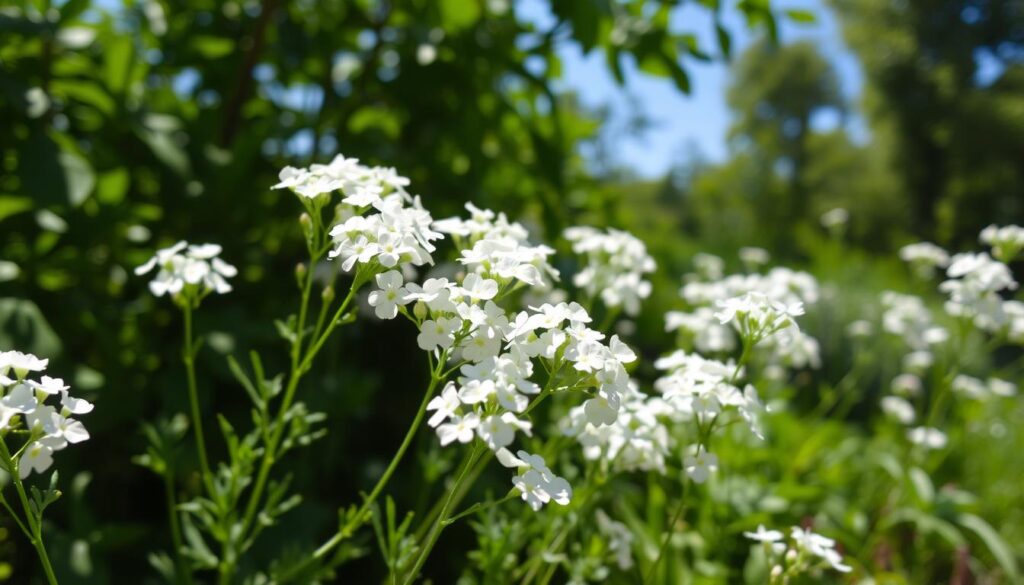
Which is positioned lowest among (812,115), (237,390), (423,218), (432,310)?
(237,390)

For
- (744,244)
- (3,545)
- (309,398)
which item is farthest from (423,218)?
(744,244)

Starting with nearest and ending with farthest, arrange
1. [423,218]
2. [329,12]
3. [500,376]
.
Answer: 1. [500,376]
2. [423,218]
3. [329,12]

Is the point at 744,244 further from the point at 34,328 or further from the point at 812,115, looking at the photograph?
the point at 812,115

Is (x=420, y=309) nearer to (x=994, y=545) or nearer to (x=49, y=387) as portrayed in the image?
(x=49, y=387)

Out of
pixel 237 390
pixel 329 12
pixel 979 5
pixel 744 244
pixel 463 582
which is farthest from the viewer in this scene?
pixel 979 5

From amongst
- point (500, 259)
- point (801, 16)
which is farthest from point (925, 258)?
point (500, 259)

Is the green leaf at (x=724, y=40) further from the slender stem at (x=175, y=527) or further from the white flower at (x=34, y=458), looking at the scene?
the white flower at (x=34, y=458)

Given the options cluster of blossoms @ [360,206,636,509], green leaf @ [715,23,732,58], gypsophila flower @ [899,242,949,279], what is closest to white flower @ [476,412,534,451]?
cluster of blossoms @ [360,206,636,509]
